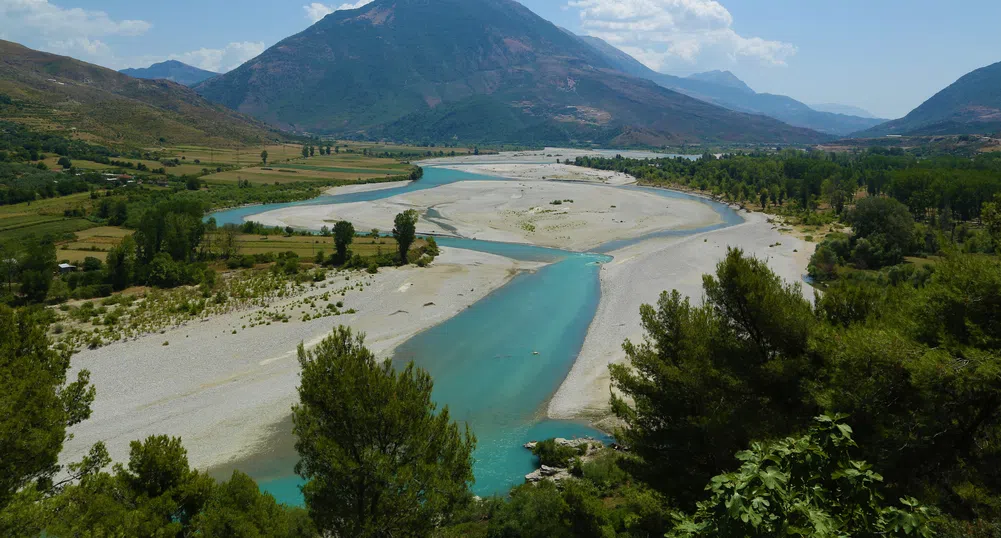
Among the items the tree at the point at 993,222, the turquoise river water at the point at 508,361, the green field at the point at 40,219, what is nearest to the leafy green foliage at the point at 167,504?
the turquoise river water at the point at 508,361

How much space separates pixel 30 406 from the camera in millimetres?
10867

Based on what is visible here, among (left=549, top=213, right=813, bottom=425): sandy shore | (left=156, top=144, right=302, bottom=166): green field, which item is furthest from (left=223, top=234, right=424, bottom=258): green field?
(left=156, top=144, right=302, bottom=166): green field

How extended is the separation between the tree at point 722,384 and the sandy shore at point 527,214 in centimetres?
5099

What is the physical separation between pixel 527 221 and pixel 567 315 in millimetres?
40967

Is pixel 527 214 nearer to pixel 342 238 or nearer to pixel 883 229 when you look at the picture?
pixel 342 238

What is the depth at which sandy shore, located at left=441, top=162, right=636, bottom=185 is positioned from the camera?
141500 millimetres

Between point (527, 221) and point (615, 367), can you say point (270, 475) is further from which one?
point (527, 221)

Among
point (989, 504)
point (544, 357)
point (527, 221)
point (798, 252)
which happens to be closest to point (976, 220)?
point (798, 252)

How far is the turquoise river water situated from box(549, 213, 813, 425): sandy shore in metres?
1.08

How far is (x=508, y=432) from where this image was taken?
23766mm

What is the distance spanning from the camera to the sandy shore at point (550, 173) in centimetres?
14150

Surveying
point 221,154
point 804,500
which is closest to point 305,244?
point 804,500

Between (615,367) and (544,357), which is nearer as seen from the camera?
(615,367)

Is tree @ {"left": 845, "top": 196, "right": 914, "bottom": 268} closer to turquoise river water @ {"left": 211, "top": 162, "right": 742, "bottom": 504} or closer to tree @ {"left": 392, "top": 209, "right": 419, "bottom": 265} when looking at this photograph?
turquoise river water @ {"left": 211, "top": 162, "right": 742, "bottom": 504}
